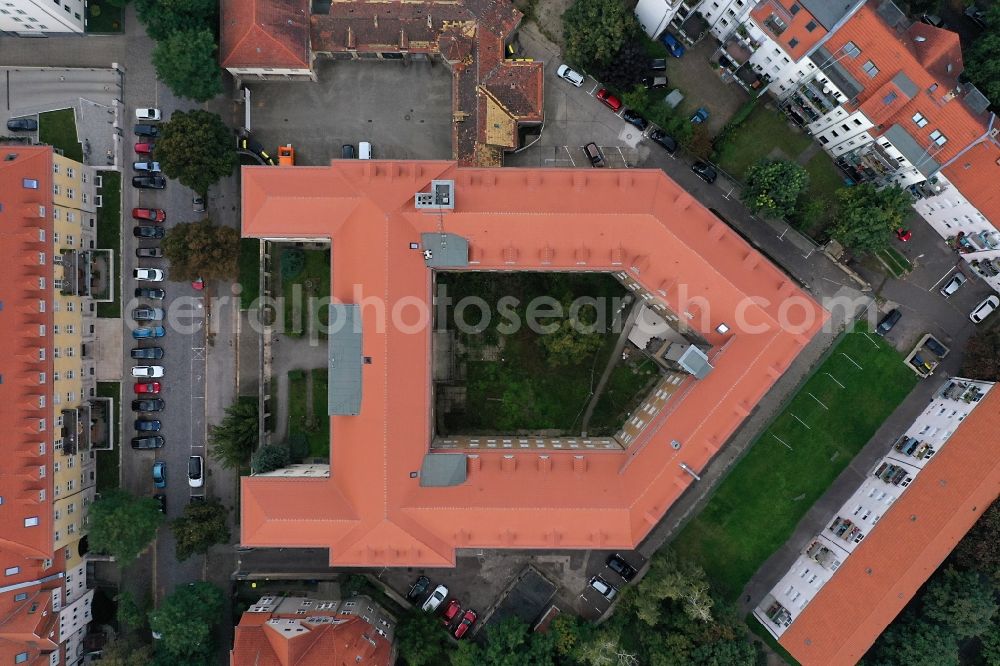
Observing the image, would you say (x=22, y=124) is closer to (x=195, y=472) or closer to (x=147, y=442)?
(x=147, y=442)

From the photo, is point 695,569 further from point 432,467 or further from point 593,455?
point 432,467

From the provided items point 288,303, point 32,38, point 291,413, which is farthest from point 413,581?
point 32,38

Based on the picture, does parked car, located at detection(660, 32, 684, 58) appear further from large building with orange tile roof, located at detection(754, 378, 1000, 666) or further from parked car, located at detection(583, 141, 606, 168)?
large building with orange tile roof, located at detection(754, 378, 1000, 666)

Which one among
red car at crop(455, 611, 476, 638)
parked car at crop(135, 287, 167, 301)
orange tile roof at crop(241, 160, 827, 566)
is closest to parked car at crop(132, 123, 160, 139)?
parked car at crop(135, 287, 167, 301)

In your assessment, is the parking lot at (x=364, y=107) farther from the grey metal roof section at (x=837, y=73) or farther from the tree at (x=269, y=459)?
the grey metal roof section at (x=837, y=73)

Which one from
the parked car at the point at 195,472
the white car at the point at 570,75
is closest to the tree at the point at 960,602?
the white car at the point at 570,75

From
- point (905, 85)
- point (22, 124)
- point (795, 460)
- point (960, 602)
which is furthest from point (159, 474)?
point (905, 85)

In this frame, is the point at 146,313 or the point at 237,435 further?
the point at 146,313
